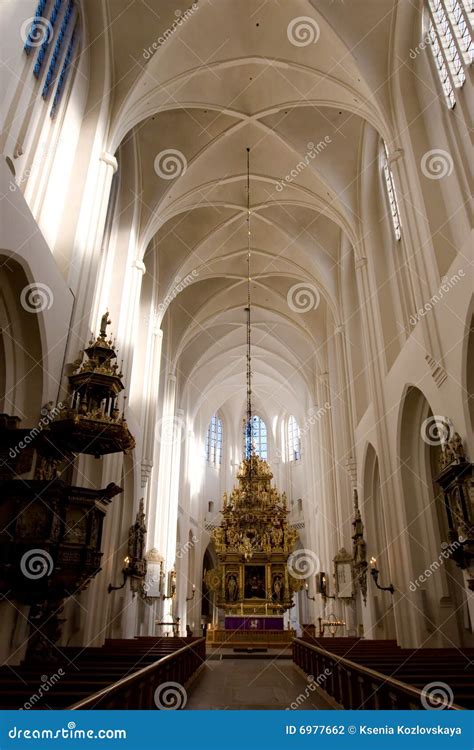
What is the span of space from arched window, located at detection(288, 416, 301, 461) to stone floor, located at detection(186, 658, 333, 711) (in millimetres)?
21084

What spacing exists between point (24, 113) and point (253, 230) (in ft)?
41.8

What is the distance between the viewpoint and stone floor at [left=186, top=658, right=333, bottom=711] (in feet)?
21.9

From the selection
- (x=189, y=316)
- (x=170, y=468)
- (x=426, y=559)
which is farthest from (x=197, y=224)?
(x=426, y=559)

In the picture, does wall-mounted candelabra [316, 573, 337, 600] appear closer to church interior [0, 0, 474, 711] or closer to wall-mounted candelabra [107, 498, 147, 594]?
church interior [0, 0, 474, 711]

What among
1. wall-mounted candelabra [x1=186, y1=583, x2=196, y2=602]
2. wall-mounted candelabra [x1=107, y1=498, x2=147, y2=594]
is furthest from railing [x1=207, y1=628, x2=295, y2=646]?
wall-mounted candelabra [x1=107, y1=498, x2=147, y2=594]

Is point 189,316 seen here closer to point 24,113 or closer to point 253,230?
point 253,230

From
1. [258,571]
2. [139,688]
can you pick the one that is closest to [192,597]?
Answer: [258,571]

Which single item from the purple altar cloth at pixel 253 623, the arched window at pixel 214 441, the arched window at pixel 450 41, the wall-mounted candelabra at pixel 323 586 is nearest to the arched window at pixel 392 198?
the arched window at pixel 450 41

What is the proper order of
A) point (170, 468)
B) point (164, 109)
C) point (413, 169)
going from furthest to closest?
1. point (170, 468)
2. point (164, 109)
3. point (413, 169)

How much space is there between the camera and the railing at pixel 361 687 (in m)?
3.97

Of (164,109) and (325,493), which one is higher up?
(164,109)

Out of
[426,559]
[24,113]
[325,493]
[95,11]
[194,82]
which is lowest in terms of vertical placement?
[426,559]

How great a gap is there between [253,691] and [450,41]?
11.2m

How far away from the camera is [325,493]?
22531mm
